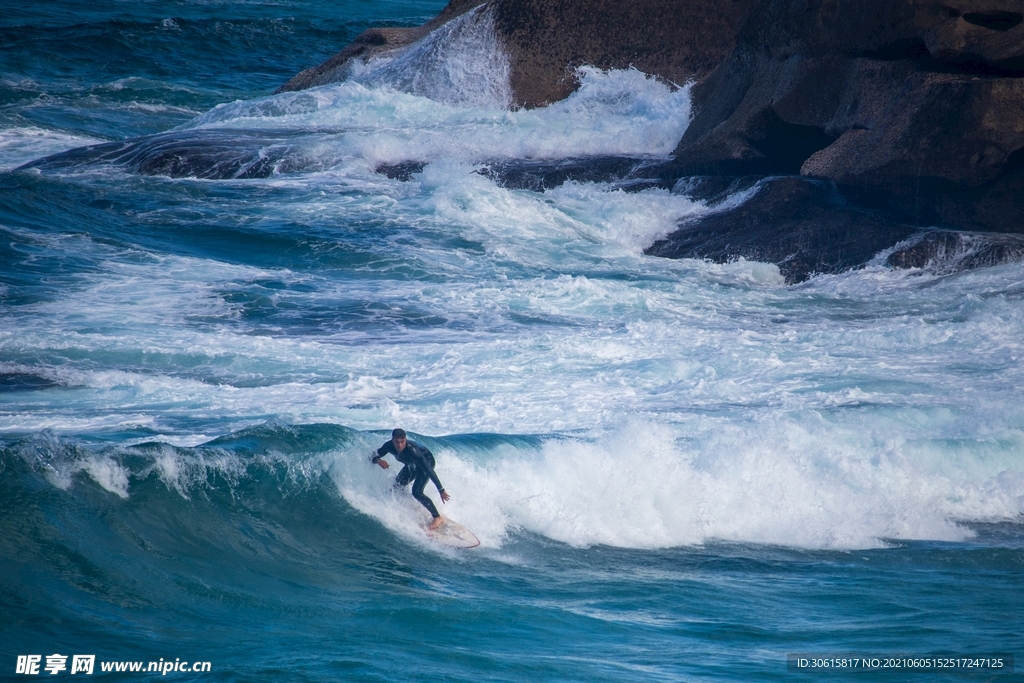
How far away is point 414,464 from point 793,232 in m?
8.34

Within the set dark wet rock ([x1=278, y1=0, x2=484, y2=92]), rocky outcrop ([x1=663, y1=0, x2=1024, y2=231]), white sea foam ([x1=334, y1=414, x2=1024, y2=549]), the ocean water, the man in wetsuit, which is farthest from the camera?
dark wet rock ([x1=278, y1=0, x2=484, y2=92])

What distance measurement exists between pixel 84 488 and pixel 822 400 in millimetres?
7016

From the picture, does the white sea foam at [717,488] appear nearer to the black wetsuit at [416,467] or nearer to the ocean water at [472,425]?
the ocean water at [472,425]

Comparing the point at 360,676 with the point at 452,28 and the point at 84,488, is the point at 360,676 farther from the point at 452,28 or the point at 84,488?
the point at 452,28

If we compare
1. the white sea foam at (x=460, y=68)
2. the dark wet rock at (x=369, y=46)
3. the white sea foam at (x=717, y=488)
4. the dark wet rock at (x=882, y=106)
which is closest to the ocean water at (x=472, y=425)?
the white sea foam at (x=717, y=488)

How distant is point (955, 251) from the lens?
1402 centimetres

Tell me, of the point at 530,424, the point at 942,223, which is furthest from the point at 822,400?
the point at 942,223

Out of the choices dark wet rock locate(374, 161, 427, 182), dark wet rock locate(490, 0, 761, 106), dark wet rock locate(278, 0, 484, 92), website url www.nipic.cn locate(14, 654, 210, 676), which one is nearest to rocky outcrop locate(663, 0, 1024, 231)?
dark wet rock locate(490, 0, 761, 106)

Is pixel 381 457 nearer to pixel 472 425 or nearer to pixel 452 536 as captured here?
pixel 452 536

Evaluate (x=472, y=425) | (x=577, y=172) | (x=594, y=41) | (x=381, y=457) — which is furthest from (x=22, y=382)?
(x=594, y=41)

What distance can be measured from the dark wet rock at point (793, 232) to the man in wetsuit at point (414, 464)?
7.69 metres

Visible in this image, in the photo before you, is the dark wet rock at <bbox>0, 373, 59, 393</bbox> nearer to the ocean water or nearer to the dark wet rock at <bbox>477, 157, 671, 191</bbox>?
the ocean water

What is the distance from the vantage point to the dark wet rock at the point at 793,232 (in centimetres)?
1442

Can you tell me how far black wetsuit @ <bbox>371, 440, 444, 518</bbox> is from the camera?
8344 millimetres
